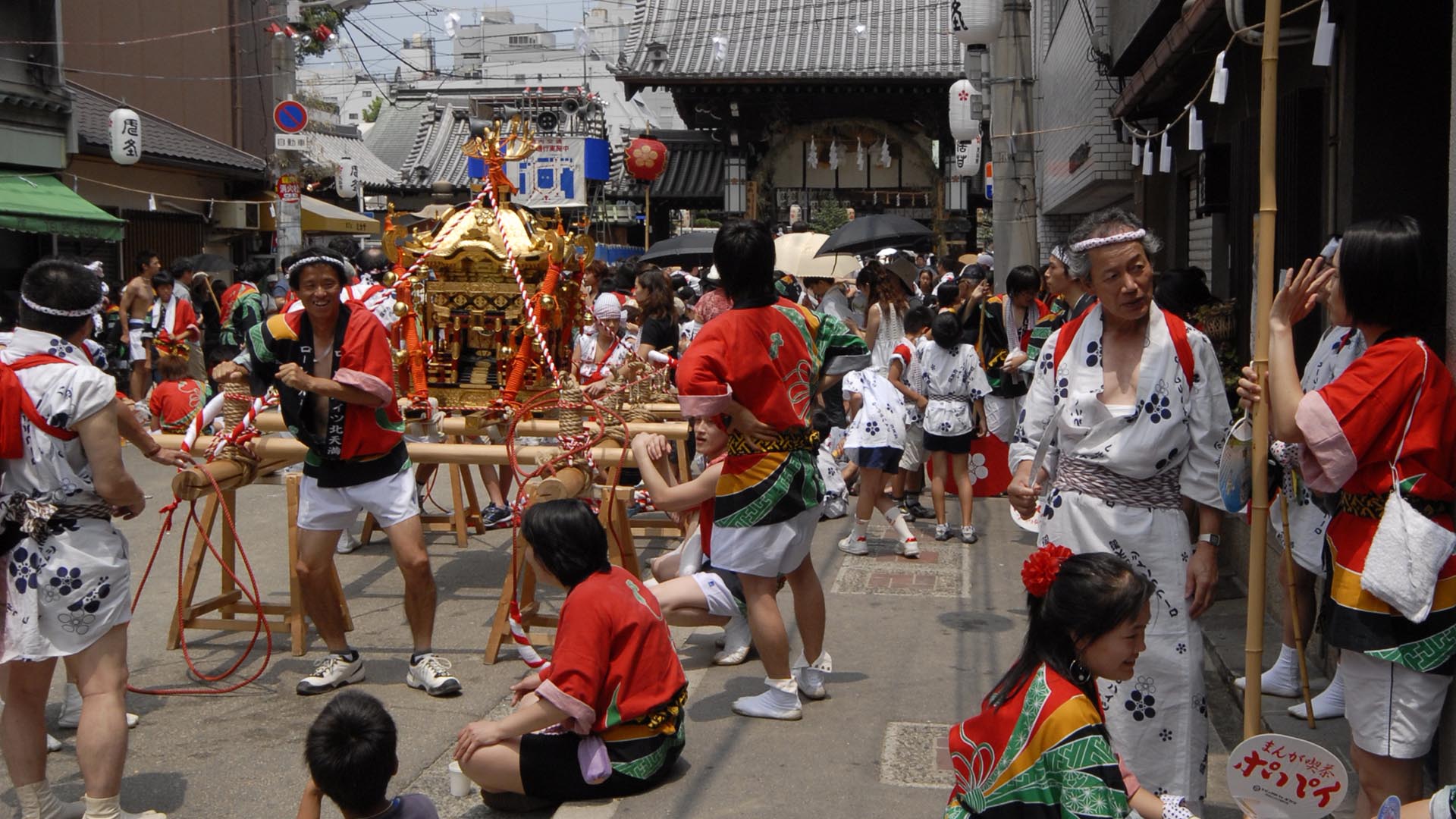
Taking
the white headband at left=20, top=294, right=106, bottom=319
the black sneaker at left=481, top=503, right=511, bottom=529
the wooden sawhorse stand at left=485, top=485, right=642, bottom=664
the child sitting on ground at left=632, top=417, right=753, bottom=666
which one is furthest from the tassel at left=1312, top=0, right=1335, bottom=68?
the black sneaker at left=481, top=503, right=511, bottom=529

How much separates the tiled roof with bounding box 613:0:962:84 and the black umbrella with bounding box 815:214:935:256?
9949 millimetres

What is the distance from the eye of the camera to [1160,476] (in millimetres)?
3682

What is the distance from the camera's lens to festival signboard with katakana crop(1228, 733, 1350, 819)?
2.87 metres

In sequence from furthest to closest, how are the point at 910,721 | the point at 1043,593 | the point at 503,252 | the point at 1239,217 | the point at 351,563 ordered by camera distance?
1. the point at 351,563
2. the point at 1239,217
3. the point at 503,252
4. the point at 910,721
5. the point at 1043,593

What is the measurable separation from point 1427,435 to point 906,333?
6.31 m

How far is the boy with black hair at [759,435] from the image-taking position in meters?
4.84

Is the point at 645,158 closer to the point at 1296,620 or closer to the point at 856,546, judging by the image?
the point at 856,546

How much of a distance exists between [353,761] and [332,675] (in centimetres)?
279

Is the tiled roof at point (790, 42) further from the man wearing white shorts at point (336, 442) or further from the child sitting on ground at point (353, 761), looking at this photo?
the child sitting on ground at point (353, 761)

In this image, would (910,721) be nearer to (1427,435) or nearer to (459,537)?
(1427,435)

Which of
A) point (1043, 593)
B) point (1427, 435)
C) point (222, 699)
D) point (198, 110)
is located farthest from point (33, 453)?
point (198, 110)

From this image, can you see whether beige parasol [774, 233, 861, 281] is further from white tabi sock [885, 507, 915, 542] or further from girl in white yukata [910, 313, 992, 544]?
white tabi sock [885, 507, 915, 542]

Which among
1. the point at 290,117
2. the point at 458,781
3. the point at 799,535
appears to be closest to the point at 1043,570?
the point at 799,535

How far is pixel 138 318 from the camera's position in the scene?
14.1 metres
